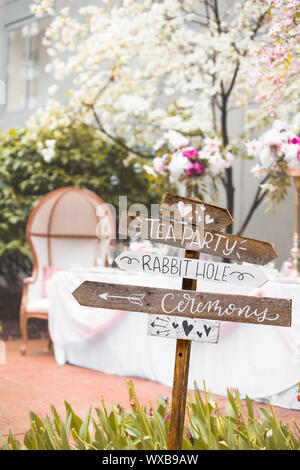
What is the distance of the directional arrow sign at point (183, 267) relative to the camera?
1.76 m

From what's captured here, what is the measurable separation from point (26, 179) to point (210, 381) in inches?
111

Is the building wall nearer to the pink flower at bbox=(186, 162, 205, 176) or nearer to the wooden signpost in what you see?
the pink flower at bbox=(186, 162, 205, 176)

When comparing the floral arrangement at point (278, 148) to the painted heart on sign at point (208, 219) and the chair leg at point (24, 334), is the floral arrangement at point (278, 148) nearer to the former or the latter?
the painted heart on sign at point (208, 219)

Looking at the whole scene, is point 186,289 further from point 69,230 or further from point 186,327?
point 69,230

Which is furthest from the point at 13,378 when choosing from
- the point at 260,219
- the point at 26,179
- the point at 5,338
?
the point at 26,179

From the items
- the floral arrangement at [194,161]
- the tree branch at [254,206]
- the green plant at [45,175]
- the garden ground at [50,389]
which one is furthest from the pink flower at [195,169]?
the green plant at [45,175]

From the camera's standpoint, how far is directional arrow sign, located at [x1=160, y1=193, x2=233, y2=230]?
5.84 ft

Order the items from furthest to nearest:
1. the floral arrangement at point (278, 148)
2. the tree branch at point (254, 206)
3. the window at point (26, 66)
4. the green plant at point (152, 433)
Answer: the tree branch at point (254, 206), the floral arrangement at point (278, 148), the window at point (26, 66), the green plant at point (152, 433)

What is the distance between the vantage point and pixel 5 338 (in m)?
4.87

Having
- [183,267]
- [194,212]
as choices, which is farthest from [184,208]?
[183,267]

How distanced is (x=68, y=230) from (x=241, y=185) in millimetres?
1379

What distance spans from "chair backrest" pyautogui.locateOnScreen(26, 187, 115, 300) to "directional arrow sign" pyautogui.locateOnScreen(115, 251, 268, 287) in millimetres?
3007

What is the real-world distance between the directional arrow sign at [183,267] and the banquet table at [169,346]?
0.83 metres
